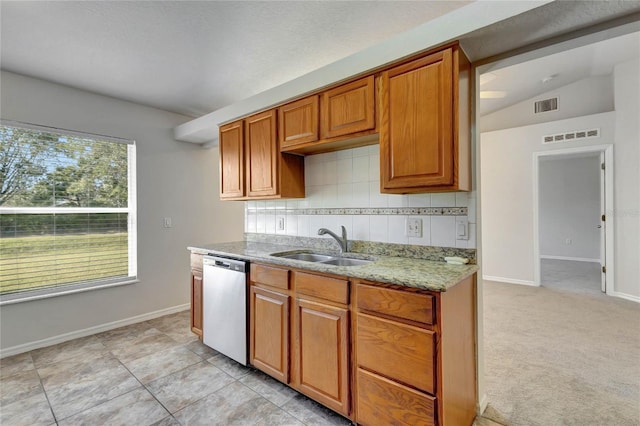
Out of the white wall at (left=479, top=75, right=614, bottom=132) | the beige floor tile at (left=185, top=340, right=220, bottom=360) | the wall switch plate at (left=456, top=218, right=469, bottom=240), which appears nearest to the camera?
the wall switch plate at (left=456, top=218, right=469, bottom=240)

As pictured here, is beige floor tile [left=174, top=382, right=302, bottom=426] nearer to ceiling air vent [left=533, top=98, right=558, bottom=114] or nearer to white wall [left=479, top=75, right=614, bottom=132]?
white wall [left=479, top=75, right=614, bottom=132]

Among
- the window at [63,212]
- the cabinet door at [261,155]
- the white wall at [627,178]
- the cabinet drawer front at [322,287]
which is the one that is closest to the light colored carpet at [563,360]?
the white wall at [627,178]

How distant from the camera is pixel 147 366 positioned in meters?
2.37

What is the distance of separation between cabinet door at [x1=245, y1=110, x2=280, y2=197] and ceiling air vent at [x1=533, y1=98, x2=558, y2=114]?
198 inches

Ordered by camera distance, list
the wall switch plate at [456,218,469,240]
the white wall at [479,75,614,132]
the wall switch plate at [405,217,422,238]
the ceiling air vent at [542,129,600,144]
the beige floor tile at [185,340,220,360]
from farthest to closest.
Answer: the white wall at [479,75,614,132]
the ceiling air vent at [542,129,600,144]
the beige floor tile at [185,340,220,360]
the wall switch plate at [405,217,422,238]
the wall switch plate at [456,218,469,240]

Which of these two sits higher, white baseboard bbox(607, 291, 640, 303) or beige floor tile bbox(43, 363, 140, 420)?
white baseboard bbox(607, 291, 640, 303)

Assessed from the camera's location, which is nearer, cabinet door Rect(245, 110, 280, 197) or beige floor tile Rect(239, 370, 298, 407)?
beige floor tile Rect(239, 370, 298, 407)

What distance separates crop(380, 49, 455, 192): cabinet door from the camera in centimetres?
157

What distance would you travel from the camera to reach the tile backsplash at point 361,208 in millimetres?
1873

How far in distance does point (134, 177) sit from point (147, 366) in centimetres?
209

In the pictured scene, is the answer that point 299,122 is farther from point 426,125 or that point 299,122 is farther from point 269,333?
point 269,333

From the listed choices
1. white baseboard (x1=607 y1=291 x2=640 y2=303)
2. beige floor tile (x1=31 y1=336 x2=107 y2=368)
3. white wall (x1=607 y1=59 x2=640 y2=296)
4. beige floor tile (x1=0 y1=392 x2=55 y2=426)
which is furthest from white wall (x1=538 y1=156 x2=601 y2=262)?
beige floor tile (x1=0 y1=392 x2=55 y2=426)

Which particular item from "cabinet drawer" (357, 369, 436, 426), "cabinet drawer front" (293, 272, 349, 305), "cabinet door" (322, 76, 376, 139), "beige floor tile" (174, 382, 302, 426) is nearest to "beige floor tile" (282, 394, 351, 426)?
"beige floor tile" (174, 382, 302, 426)

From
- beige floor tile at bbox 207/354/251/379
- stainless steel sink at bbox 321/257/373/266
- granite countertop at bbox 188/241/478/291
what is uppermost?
granite countertop at bbox 188/241/478/291
